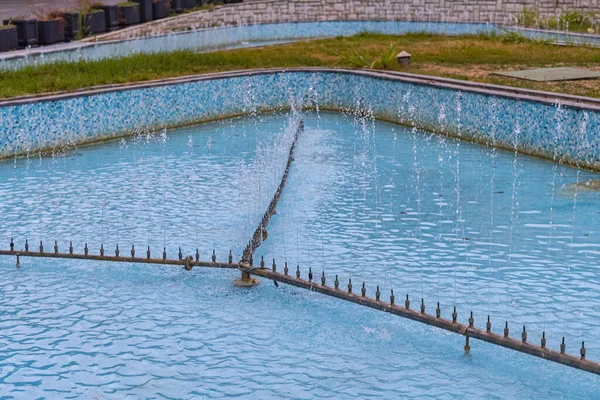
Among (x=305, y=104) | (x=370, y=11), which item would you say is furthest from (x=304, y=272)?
(x=370, y=11)

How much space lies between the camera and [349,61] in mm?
17062

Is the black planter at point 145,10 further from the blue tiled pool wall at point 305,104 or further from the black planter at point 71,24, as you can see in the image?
the blue tiled pool wall at point 305,104

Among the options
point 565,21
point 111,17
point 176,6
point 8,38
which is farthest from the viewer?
point 176,6

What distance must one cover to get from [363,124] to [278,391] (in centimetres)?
868

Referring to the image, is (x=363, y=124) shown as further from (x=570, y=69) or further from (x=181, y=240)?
(x=181, y=240)

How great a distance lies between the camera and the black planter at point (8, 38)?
1845 cm

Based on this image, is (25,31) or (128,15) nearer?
(25,31)

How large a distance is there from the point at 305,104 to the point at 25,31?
22.6ft

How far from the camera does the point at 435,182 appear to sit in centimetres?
1070

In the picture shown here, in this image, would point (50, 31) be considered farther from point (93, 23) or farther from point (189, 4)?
point (189, 4)

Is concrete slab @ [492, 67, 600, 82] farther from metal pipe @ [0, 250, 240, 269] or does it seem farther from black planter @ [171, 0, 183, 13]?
black planter @ [171, 0, 183, 13]

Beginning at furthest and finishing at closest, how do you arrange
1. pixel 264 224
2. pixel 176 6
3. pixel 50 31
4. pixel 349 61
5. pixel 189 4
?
pixel 189 4 < pixel 176 6 < pixel 50 31 < pixel 349 61 < pixel 264 224

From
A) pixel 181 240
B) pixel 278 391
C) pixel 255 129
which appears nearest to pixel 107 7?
pixel 255 129

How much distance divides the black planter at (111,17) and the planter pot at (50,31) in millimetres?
2468
